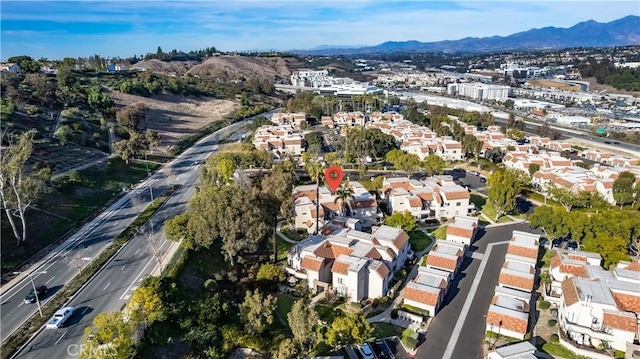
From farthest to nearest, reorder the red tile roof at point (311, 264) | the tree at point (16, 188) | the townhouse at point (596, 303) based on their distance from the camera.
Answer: the tree at point (16, 188)
the red tile roof at point (311, 264)
the townhouse at point (596, 303)

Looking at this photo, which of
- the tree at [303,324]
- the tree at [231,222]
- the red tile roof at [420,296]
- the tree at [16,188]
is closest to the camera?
the tree at [303,324]

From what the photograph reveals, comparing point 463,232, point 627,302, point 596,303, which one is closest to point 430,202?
point 463,232

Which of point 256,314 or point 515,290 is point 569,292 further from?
point 256,314

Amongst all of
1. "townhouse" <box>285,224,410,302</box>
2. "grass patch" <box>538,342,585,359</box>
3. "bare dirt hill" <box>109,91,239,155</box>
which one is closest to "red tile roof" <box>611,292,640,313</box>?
"grass patch" <box>538,342,585,359</box>

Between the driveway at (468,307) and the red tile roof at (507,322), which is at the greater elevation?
the red tile roof at (507,322)

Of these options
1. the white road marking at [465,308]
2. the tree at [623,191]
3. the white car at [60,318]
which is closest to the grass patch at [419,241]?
the white road marking at [465,308]

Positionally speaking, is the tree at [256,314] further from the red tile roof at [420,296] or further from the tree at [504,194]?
the tree at [504,194]

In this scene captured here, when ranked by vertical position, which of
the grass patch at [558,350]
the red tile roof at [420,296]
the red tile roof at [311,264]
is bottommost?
the grass patch at [558,350]
